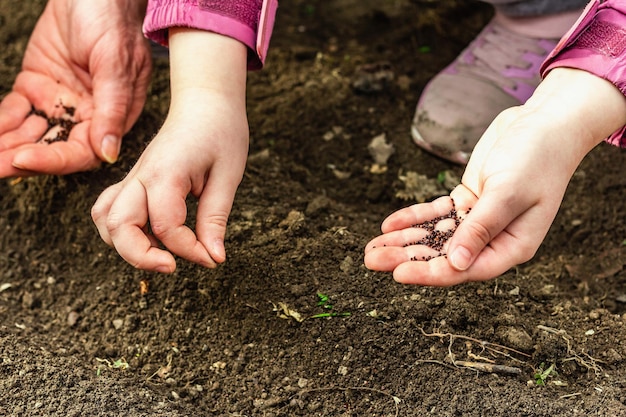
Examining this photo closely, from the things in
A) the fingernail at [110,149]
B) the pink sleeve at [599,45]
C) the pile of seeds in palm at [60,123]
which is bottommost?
the pile of seeds in palm at [60,123]

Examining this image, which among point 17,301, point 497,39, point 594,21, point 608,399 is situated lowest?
point 17,301

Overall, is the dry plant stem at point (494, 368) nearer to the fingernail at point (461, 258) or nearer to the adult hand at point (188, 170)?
the fingernail at point (461, 258)

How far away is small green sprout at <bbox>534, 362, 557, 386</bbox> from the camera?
137cm

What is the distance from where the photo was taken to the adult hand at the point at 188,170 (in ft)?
4.24

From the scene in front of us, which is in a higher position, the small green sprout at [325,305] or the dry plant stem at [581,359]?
the dry plant stem at [581,359]

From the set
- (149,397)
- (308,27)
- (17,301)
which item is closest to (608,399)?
(149,397)

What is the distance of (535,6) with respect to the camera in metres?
2.01

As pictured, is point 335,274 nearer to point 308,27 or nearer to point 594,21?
point 594,21

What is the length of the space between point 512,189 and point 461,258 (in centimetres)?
17

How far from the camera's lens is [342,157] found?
206cm

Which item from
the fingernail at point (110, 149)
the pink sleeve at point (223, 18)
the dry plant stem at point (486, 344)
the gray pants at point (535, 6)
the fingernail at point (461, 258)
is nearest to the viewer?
the fingernail at point (461, 258)

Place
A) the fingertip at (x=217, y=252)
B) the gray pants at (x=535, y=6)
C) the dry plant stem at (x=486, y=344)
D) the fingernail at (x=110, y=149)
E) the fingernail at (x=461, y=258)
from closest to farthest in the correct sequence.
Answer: the fingernail at (x=461, y=258) < the fingertip at (x=217, y=252) < the dry plant stem at (x=486, y=344) < the fingernail at (x=110, y=149) < the gray pants at (x=535, y=6)

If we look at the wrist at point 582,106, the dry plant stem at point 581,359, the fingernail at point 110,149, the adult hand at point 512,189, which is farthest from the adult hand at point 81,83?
the dry plant stem at point 581,359

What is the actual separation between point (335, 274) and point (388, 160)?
0.60 m
